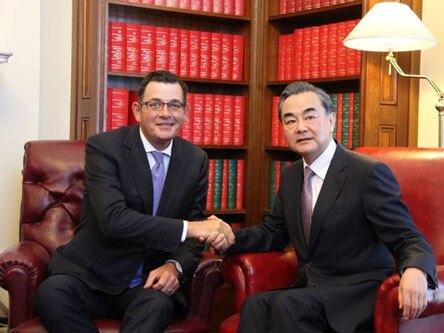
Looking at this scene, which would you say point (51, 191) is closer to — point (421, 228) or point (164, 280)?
point (164, 280)

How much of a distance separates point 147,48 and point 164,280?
1697mm

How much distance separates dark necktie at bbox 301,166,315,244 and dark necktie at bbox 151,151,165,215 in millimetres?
555

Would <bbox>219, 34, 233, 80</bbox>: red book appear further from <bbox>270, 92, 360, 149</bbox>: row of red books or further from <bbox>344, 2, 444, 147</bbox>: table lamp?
<bbox>344, 2, 444, 147</bbox>: table lamp

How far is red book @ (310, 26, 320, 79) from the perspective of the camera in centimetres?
367

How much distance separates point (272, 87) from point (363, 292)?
2028 millimetres

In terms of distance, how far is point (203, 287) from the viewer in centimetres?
246

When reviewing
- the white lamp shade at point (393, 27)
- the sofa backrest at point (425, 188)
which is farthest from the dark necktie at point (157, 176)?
the white lamp shade at point (393, 27)

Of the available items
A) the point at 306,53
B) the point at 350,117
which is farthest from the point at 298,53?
the point at 350,117

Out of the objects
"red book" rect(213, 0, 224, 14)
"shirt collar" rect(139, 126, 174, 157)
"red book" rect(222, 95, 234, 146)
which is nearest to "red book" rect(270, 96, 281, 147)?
"red book" rect(222, 95, 234, 146)

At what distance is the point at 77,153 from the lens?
2.98m

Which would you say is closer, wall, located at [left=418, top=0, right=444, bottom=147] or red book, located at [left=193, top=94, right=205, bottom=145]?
wall, located at [left=418, top=0, right=444, bottom=147]

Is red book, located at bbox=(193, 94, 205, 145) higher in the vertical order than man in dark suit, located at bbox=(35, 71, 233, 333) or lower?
higher

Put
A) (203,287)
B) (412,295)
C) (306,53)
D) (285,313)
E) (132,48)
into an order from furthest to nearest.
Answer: (306,53)
(132,48)
(203,287)
(285,313)
(412,295)

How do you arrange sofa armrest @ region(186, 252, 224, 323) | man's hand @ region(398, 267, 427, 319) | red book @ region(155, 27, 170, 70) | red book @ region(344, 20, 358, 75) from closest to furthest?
1. man's hand @ region(398, 267, 427, 319)
2. sofa armrest @ region(186, 252, 224, 323)
3. red book @ region(344, 20, 358, 75)
4. red book @ region(155, 27, 170, 70)
